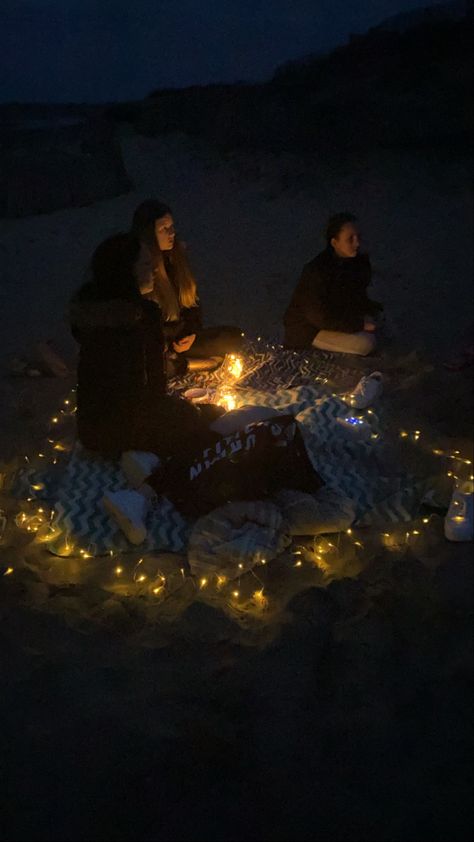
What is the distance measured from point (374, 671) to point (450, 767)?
39 centimetres

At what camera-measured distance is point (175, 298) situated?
449 centimetres

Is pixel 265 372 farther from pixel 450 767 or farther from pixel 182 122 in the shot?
pixel 182 122

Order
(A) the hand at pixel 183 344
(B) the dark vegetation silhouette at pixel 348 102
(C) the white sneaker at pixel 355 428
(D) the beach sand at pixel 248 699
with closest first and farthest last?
(D) the beach sand at pixel 248 699 → (C) the white sneaker at pixel 355 428 → (A) the hand at pixel 183 344 → (B) the dark vegetation silhouette at pixel 348 102

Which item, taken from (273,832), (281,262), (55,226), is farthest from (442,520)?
(55,226)

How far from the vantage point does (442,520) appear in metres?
3.08

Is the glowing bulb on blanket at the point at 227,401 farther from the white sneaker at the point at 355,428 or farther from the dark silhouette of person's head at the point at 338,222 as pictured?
the dark silhouette of person's head at the point at 338,222

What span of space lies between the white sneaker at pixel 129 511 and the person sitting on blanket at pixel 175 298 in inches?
55.1

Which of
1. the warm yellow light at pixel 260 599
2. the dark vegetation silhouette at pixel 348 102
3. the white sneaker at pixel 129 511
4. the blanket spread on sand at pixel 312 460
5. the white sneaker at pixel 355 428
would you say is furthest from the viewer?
the dark vegetation silhouette at pixel 348 102

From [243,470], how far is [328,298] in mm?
1908

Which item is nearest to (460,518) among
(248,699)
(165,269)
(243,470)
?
(243,470)

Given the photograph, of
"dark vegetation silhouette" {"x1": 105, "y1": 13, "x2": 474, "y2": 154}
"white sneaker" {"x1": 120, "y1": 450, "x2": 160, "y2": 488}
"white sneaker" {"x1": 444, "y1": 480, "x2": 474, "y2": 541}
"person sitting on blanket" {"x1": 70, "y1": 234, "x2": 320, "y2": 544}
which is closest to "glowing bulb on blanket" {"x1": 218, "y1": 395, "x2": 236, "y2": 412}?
"person sitting on blanket" {"x1": 70, "y1": 234, "x2": 320, "y2": 544}

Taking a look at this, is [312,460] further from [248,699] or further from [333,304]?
[333,304]

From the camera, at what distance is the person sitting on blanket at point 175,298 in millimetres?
4246

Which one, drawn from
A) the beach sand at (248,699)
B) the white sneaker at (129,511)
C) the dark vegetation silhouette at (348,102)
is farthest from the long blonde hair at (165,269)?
the dark vegetation silhouette at (348,102)
